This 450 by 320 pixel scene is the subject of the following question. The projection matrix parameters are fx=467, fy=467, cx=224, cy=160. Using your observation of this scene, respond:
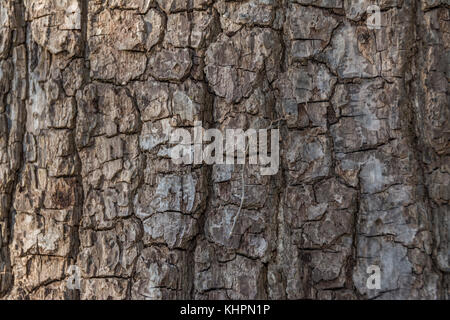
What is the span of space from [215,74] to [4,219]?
1.01 m

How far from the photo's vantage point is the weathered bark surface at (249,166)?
64.1 inches

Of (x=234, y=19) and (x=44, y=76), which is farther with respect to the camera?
(x=44, y=76)

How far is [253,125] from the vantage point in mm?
1669

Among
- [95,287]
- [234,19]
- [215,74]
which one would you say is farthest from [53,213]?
[234,19]

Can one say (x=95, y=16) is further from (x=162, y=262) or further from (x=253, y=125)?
(x=162, y=262)

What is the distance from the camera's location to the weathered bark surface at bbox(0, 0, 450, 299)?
1.63 metres

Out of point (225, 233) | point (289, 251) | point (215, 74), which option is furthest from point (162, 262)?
point (215, 74)

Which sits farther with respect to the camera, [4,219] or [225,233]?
[4,219]

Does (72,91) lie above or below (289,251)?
above

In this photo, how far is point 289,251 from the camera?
166cm

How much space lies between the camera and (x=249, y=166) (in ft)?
5.50

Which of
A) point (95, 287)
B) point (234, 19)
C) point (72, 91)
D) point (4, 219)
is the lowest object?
point (95, 287)

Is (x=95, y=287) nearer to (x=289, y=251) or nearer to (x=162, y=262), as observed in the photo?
(x=162, y=262)

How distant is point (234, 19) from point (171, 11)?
233mm
